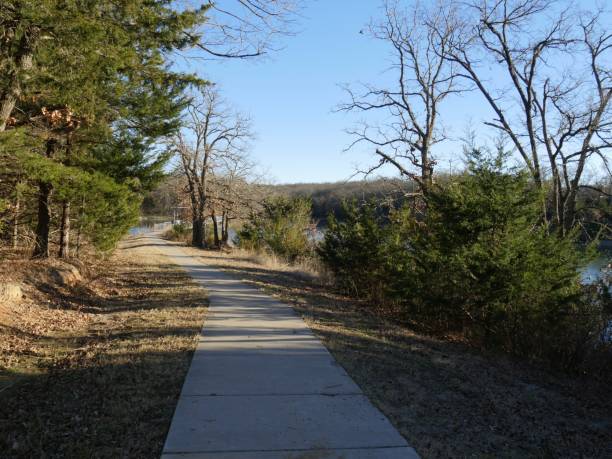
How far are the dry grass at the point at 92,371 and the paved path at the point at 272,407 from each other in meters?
0.25

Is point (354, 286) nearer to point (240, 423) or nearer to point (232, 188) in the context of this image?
point (240, 423)

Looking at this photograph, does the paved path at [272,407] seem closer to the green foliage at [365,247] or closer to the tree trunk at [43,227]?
the green foliage at [365,247]

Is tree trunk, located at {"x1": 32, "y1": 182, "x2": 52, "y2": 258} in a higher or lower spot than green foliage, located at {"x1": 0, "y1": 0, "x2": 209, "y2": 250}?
lower

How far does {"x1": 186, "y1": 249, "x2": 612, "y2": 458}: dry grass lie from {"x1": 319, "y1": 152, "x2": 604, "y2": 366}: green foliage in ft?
2.67

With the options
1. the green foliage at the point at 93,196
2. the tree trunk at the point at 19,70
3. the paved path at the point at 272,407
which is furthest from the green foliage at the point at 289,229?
the paved path at the point at 272,407

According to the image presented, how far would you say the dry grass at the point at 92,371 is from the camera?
13.2 feet

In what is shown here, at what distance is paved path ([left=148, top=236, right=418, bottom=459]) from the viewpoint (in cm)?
388

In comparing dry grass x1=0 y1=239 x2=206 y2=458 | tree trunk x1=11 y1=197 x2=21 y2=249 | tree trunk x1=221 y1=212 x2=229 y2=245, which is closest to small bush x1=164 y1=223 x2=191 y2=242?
tree trunk x1=221 y1=212 x2=229 y2=245

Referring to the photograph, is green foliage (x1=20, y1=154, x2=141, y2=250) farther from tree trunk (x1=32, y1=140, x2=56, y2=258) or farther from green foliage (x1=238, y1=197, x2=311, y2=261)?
green foliage (x1=238, y1=197, x2=311, y2=261)

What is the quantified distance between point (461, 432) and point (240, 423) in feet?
6.22

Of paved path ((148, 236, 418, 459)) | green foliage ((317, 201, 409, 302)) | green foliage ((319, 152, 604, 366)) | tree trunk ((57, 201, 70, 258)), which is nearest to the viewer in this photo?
paved path ((148, 236, 418, 459))

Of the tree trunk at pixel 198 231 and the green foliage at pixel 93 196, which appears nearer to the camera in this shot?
the green foliage at pixel 93 196

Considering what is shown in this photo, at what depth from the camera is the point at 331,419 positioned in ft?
14.7

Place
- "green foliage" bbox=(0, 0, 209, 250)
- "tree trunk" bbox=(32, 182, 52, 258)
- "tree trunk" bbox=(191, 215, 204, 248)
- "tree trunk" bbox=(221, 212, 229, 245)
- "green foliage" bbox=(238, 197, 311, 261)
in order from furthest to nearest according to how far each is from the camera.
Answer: "tree trunk" bbox=(221, 212, 229, 245)
"tree trunk" bbox=(191, 215, 204, 248)
"green foliage" bbox=(238, 197, 311, 261)
"tree trunk" bbox=(32, 182, 52, 258)
"green foliage" bbox=(0, 0, 209, 250)
